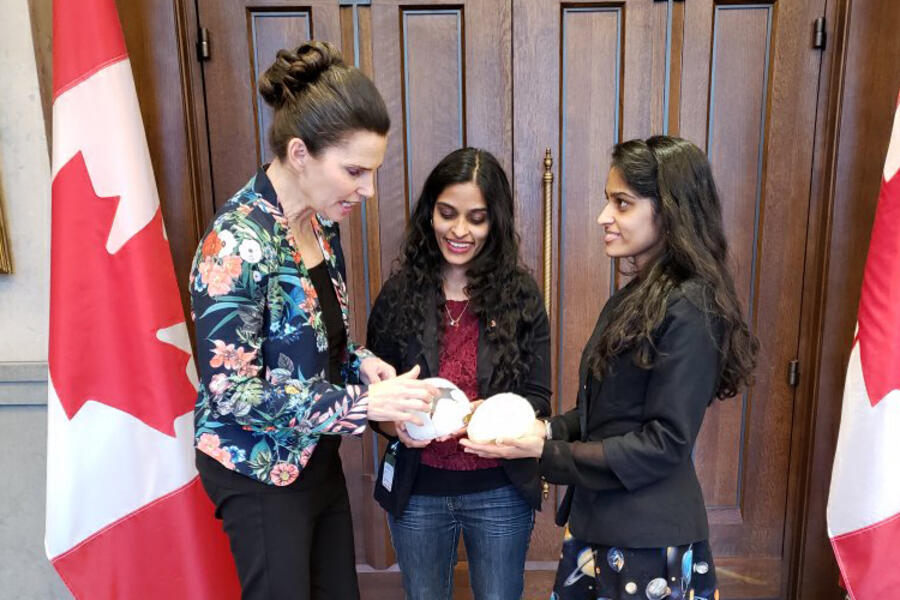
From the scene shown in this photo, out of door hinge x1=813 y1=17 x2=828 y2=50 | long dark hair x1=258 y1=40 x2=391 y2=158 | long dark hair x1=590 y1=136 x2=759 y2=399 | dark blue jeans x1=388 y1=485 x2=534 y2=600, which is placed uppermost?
door hinge x1=813 y1=17 x2=828 y2=50

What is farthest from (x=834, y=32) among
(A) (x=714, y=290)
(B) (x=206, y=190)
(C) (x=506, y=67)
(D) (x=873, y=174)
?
(B) (x=206, y=190)

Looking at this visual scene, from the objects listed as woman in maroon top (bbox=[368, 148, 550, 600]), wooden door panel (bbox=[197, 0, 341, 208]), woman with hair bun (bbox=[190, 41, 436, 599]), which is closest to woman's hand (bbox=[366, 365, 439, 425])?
woman with hair bun (bbox=[190, 41, 436, 599])

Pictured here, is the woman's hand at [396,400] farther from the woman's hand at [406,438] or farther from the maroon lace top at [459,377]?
the maroon lace top at [459,377]

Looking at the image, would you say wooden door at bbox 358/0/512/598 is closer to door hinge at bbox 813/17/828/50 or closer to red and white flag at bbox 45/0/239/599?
red and white flag at bbox 45/0/239/599

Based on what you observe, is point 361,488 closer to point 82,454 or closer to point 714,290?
point 82,454

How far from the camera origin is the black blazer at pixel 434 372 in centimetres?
136

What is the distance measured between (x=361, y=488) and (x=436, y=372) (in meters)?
0.86

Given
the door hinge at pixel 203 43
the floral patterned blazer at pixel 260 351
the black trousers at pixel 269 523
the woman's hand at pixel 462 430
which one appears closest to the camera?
the floral patterned blazer at pixel 260 351

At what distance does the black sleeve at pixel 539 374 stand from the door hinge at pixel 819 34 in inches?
45.0

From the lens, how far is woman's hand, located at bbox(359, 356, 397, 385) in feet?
4.31

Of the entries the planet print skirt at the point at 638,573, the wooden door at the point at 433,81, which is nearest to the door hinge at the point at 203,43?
the wooden door at the point at 433,81

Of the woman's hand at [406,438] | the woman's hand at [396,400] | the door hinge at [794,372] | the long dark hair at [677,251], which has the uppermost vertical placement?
the long dark hair at [677,251]

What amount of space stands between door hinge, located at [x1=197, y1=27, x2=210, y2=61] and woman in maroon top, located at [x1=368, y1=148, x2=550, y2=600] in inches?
32.8

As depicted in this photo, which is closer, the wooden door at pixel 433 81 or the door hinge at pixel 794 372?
the wooden door at pixel 433 81
